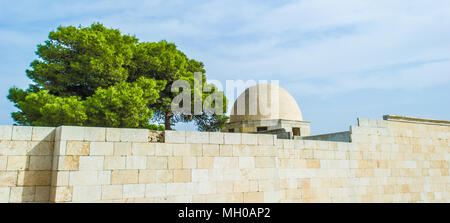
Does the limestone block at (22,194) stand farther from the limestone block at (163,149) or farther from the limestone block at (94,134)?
the limestone block at (163,149)

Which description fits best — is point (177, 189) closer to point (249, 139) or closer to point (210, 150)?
point (210, 150)

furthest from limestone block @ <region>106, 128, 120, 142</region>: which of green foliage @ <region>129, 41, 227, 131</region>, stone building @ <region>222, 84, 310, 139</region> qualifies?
stone building @ <region>222, 84, 310, 139</region>

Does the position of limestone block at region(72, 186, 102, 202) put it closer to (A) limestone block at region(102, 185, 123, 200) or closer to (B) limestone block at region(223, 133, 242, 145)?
(A) limestone block at region(102, 185, 123, 200)

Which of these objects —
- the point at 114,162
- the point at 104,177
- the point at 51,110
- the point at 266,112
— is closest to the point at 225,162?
the point at 114,162

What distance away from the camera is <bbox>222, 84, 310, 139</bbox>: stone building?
23.8 metres

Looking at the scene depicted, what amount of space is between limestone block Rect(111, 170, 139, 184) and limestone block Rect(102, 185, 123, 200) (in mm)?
109

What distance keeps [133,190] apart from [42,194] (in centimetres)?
186

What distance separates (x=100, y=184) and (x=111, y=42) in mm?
15339

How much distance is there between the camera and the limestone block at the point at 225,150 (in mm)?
8383

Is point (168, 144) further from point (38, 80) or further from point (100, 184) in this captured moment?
point (38, 80)

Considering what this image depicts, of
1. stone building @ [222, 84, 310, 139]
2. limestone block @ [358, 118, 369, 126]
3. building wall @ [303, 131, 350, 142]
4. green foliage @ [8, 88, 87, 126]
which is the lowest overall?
building wall @ [303, 131, 350, 142]

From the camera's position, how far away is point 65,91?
61.9 ft

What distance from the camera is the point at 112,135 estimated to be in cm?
718
